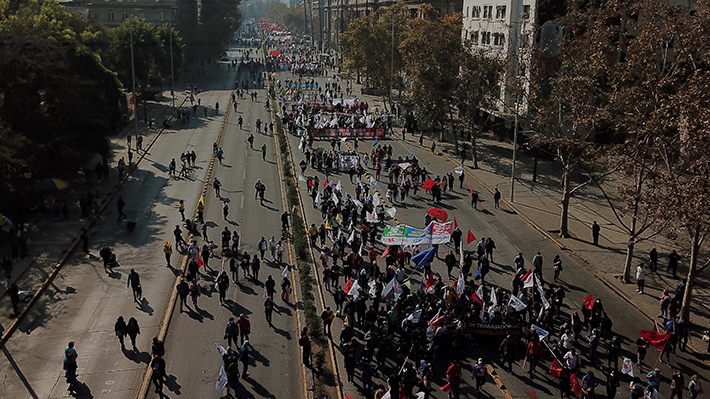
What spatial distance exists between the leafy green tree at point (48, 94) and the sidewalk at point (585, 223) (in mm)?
26547

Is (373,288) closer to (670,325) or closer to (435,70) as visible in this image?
(670,325)

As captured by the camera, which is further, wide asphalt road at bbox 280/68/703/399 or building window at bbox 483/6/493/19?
building window at bbox 483/6/493/19

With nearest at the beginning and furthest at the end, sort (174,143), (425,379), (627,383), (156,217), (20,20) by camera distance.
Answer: (425,379), (627,383), (156,217), (20,20), (174,143)

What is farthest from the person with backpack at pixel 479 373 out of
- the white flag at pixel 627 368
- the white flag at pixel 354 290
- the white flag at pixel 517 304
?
the white flag at pixel 354 290

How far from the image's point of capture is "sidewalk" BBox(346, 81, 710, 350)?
92.4ft

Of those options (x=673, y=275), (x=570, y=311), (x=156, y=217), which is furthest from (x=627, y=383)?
(x=156, y=217)

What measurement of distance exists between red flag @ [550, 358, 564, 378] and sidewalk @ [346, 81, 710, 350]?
6252 mm

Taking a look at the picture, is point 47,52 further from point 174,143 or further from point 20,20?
point 174,143

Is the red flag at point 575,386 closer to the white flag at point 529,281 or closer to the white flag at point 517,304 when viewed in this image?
the white flag at point 517,304

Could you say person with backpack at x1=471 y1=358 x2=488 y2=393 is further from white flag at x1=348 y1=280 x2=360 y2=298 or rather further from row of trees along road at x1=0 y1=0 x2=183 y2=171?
row of trees along road at x1=0 y1=0 x2=183 y2=171

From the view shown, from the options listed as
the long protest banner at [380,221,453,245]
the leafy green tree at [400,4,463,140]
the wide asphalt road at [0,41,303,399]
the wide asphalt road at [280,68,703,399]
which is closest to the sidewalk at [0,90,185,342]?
the wide asphalt road at [0,41,303,399]

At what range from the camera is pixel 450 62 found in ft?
169

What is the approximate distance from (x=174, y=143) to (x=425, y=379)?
151 ft

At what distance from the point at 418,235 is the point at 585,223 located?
14642 mm
